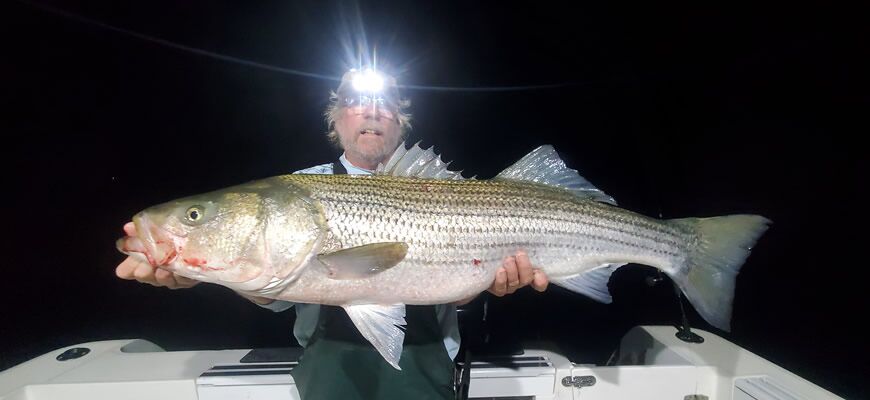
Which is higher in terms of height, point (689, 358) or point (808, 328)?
point (689, 358)

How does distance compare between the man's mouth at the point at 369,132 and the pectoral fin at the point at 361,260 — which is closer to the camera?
the pectoral fin at the point at 361,260

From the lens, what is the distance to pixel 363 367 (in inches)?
85.7

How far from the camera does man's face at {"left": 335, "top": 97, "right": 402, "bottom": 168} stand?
2893 millimetres

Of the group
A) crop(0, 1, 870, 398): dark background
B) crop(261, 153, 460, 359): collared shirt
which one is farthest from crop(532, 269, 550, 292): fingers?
crop(0, 1, 870, 398): dark background

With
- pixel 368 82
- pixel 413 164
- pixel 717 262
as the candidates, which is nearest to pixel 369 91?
pixel 368 82

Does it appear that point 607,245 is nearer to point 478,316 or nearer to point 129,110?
point 478,316

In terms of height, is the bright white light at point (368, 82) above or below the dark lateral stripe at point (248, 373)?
above

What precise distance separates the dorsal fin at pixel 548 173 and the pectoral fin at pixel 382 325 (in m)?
0.99

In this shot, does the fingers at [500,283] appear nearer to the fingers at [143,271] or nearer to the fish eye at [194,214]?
the fish eye at [194,214]

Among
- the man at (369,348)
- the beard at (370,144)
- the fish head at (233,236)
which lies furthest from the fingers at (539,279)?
the beard at (370,144)

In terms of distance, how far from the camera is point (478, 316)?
2.79 metres

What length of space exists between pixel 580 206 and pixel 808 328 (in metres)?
8.71

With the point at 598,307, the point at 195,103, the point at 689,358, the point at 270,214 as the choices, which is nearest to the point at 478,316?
the point at 689,358

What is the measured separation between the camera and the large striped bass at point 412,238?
5.82 feet
